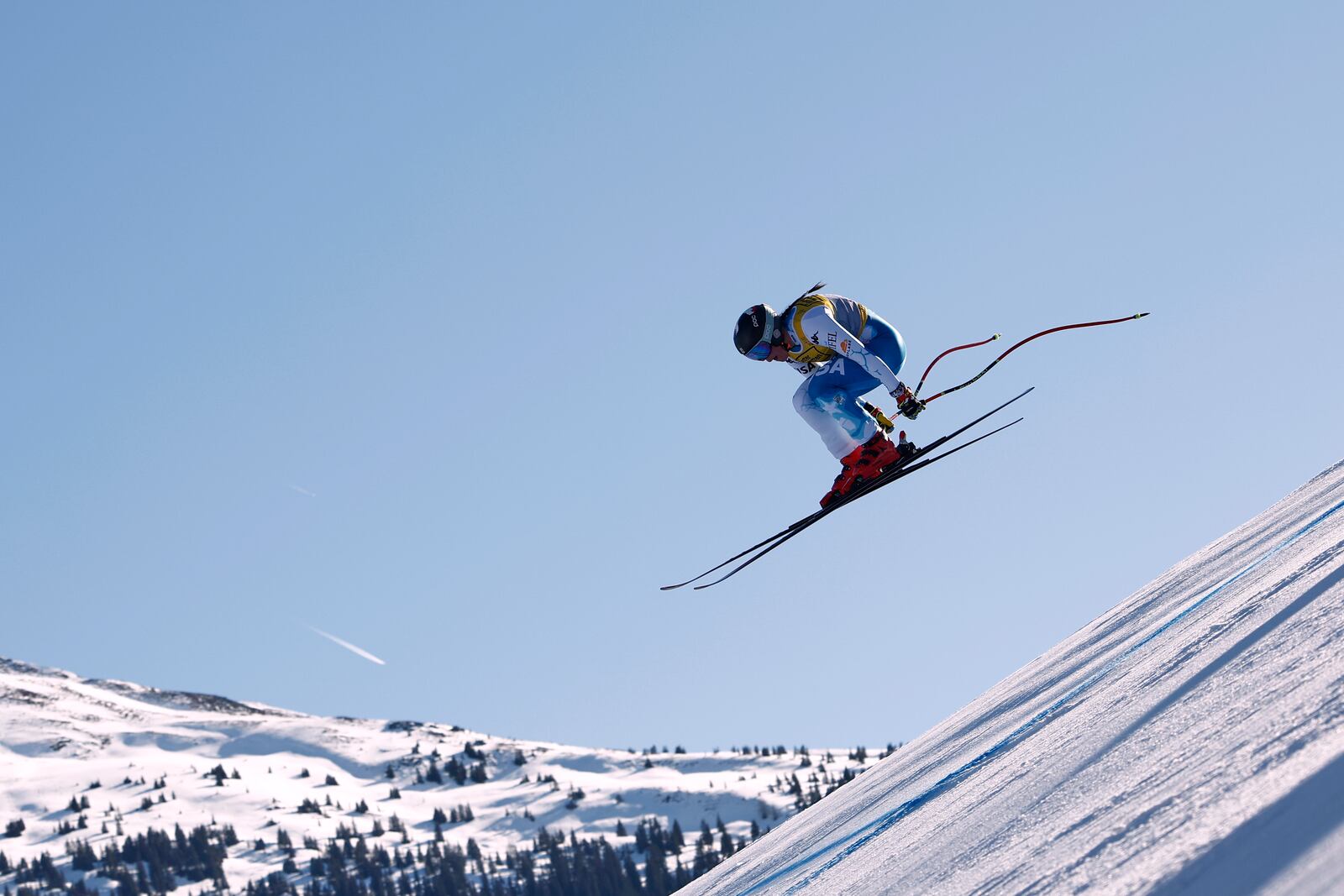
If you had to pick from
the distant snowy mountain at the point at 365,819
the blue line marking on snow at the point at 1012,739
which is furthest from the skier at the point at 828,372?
the distant snowy mountain at the point at 365,819

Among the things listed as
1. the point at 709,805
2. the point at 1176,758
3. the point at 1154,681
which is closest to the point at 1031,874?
the point at 1176,758

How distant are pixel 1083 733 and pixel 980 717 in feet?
16.8

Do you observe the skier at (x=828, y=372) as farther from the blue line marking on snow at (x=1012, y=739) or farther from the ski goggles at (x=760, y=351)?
the blue line marking on snow at (x=1012, y=739)

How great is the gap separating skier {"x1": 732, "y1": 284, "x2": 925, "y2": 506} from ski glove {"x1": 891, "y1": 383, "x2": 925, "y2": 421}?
0.89 feet

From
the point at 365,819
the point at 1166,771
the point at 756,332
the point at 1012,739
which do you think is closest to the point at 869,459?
the point at 756,332

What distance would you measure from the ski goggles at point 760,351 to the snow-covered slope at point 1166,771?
16.3ft

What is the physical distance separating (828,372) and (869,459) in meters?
0.95

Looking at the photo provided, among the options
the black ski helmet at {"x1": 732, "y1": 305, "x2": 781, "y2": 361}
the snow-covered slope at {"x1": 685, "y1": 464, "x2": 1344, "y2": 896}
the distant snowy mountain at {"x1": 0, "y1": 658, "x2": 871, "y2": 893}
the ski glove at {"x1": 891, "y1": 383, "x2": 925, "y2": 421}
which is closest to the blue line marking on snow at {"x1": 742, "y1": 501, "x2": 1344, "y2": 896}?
the snow-covered slope at {"x1": 685, "y1": 464, "x2": 1344, "y2": 896}

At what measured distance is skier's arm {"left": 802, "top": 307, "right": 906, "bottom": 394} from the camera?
12.6 m

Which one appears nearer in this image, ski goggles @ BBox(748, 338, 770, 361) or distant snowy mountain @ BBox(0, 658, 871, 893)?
ski goggles @ BBox(748, 338, 770, 361)

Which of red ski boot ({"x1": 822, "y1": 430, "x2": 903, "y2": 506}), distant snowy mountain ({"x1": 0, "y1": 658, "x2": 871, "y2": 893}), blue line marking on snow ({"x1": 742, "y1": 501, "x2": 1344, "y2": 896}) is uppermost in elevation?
distant snowy mountain ({"x1": 0, "y1": 658, "x2": 871, "y2": 893})

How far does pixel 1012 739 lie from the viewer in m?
6.86

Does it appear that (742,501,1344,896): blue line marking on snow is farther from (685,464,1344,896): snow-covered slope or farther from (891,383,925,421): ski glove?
(891,383,925,421): ski glove

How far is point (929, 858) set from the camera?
488 cm
